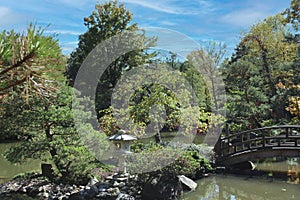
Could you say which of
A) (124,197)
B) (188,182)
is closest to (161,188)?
(124,197)

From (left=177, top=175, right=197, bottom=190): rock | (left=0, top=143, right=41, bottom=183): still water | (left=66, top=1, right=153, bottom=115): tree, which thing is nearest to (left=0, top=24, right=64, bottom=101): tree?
(left=177, top=175, right=197, bottom=190): rock

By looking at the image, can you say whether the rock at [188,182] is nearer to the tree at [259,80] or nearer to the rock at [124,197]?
the rock at [124,197]

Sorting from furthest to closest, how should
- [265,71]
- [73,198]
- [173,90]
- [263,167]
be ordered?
[265,71], [263,167], [173,90], [73,198]

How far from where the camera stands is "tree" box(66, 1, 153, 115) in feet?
46.6

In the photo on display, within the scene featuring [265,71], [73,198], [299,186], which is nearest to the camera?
[73,198]

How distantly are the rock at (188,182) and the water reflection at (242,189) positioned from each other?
0.37 feet

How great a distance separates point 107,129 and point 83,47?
891cm

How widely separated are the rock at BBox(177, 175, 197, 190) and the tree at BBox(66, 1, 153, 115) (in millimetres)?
7704

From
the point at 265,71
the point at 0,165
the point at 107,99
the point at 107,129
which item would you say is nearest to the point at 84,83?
the point at 107,99

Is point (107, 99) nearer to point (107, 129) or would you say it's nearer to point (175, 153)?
point (107, 129)

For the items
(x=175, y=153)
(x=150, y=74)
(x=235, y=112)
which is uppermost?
(x=150, y=74)

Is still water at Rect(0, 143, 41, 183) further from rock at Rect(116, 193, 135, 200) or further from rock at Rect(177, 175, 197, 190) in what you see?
rock at Rect(177, 175, 197, 190)

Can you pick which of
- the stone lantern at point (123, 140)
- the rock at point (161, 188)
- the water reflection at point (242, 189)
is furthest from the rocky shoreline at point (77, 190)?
the water reflection at point (242, 189)

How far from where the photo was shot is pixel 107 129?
8.06 m
